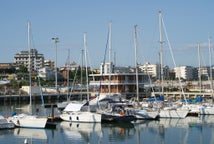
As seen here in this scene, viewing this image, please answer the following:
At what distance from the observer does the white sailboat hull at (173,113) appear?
44.6 meters

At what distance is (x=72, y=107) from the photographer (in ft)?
152

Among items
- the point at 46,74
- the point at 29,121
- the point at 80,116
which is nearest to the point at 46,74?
the point at 46,74

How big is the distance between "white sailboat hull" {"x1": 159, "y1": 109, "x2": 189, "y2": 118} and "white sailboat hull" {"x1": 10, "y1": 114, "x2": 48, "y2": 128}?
14.6 meters

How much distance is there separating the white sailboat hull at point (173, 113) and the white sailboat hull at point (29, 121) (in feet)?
47.9

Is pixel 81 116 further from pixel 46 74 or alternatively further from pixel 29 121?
pixel 46 74

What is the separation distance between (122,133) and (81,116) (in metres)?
7.01

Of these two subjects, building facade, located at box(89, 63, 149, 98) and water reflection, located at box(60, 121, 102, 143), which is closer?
water reflection, located at box(60, 121, 102, 143)

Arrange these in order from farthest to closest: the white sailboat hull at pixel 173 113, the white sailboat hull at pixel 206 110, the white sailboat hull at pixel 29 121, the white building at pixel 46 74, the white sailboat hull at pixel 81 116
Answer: the white building at pixel 46 74 < the white sailboat hull at pixel 206 110 < the white sailboat hull at pixel 173 113 < the white sailboat hull at pixel 81 116 < the white sailboat hull at pixel 29 121

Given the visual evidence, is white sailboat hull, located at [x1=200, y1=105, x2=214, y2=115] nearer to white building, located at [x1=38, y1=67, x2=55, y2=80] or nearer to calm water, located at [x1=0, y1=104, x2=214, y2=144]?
calm water, located at [x1=0, y1=104, x2=214, y2=144]

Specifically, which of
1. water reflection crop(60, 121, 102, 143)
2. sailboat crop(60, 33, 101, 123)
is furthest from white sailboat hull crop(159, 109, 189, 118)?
water reflection crop(60, 121, 102, 143)

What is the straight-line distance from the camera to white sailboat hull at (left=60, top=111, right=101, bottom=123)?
41.1m

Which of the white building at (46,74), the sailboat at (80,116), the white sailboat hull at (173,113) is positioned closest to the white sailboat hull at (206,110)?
the white sailboat hull at (173,113)

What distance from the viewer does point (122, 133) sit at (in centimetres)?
3628

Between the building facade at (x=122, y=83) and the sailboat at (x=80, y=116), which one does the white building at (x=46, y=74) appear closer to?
the building facade at (x=122, y=83)
